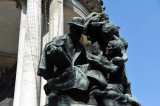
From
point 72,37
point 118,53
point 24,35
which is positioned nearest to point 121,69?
point 118,53

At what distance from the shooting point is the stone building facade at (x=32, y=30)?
12.8m

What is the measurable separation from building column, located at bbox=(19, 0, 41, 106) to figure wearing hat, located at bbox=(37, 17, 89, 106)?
8.52 m

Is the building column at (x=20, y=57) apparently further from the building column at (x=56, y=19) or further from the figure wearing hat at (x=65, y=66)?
the figure wearing hat at (x=65, y=66)

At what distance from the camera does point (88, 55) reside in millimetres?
4043

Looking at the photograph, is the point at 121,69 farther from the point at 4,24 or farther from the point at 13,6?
the point at 4,24

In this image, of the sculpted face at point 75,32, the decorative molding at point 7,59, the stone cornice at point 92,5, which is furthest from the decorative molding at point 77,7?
the sculpted face at point 75,32

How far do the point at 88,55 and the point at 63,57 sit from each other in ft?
1.27

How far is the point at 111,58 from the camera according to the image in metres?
4.09

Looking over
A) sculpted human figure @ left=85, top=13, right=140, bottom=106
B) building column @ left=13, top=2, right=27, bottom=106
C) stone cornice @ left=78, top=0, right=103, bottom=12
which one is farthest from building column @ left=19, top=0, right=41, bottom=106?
sculpted human figure @ left=85, top=13, right=140, bottom=106

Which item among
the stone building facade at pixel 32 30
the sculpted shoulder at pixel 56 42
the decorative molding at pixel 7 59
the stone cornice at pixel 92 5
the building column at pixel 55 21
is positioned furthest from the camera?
the decorative molding at pixel 7 59

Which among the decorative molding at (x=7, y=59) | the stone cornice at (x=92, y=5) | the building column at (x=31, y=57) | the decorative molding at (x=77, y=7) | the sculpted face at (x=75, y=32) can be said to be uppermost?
the stone cornice at (x=92, y=5)

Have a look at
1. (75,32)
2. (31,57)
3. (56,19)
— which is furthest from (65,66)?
(56,19)

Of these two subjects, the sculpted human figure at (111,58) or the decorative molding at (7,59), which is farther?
the decorative molding at (7,59)

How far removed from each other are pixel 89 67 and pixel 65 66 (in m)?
0.30
